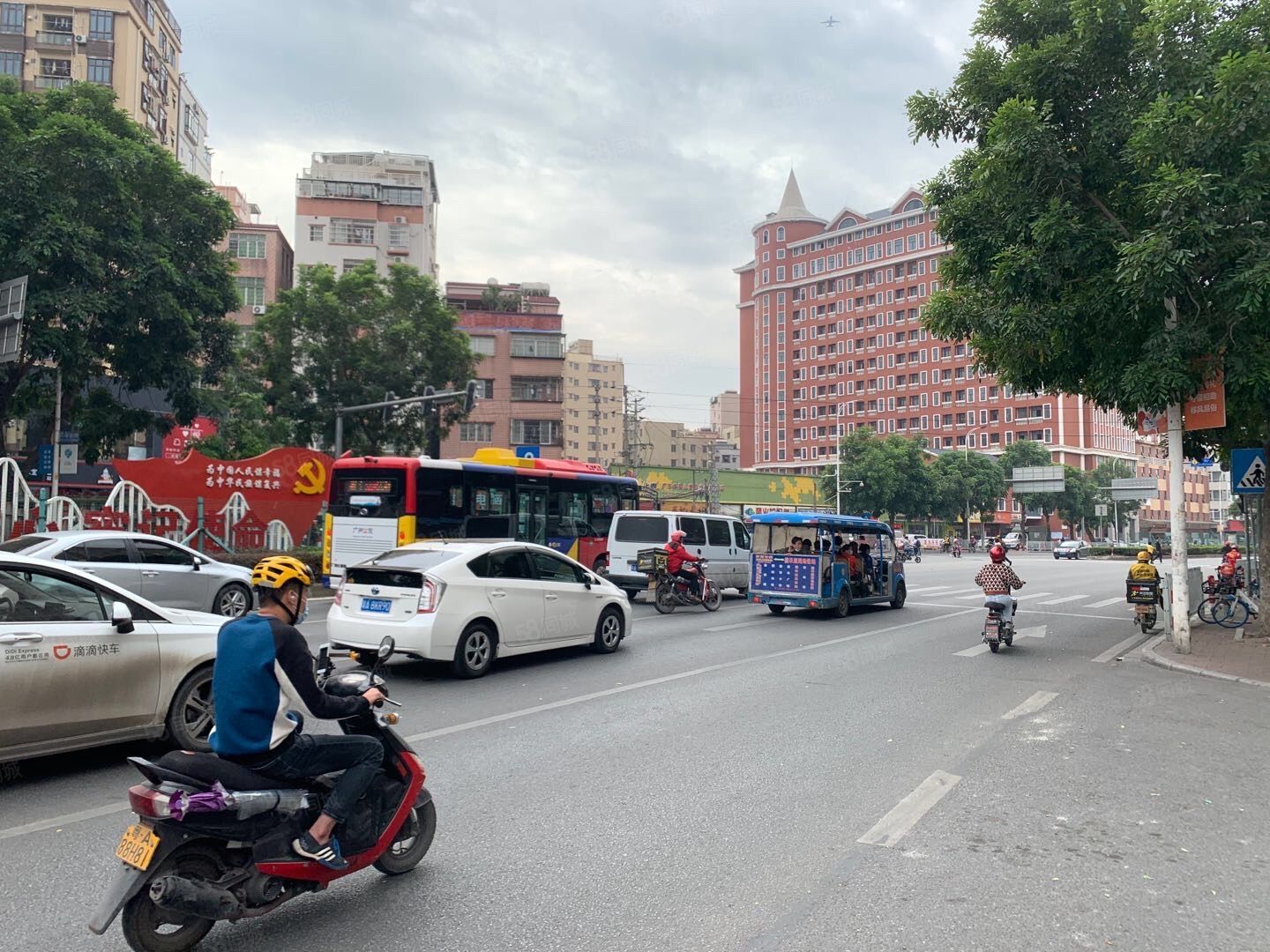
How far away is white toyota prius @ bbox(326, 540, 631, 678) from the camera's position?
32.1ft

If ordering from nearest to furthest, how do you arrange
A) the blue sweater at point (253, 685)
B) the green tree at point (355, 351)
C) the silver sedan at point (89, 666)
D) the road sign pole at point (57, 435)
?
the blue sweater at point (253, 685) < the silver sedan at point (89, 666) < the road sign pole at point (57, 435) < the green tree at point (355, 351)

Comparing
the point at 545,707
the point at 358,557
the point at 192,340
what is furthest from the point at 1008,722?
the point at 192,340

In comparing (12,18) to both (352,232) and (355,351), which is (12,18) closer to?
(352,232)

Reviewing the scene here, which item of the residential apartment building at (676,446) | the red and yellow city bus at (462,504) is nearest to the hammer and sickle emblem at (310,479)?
the red and yellow city bus at (462,504)

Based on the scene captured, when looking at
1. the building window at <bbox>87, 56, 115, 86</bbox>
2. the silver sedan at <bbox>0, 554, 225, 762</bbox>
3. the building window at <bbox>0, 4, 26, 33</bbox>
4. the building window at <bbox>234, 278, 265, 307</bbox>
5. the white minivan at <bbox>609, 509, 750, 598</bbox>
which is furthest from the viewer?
the building window at <bbox>234, 278, 265, 307</bbox>

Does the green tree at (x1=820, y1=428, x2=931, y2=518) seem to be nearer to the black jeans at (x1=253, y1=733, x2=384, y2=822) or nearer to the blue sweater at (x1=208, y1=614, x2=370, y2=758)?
the black jeans at (x1=253, y1=733, x2=384, y2=822)

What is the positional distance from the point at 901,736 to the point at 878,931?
12.5 ft

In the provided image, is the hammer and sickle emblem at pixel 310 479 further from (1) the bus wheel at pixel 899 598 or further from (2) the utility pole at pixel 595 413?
(2) the utility pole at pixel 595 413

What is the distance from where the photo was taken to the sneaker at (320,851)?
3.82 metres

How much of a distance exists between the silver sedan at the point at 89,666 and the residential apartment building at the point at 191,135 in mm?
59318

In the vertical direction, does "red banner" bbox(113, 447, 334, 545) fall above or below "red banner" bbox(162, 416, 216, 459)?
below

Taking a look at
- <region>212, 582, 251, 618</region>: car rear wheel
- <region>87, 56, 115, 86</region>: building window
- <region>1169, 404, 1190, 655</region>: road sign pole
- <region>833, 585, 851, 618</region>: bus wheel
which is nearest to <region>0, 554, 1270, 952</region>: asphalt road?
<region>1169, 404, 1190, 655</region>: road sign pole

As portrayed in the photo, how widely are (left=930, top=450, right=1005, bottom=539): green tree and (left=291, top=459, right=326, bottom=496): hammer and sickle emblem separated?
61628 millimetres

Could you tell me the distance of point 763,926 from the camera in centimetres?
397
